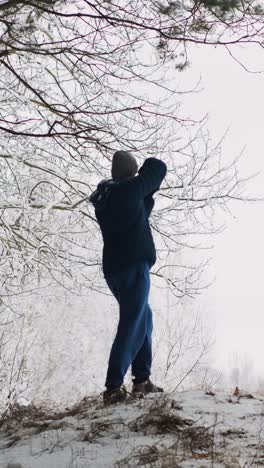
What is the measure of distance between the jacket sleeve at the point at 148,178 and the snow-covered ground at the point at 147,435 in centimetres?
148

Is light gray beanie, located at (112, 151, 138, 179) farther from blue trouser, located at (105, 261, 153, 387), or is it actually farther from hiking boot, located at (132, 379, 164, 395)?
hiking boot, located at (132, 379, 164, 395)

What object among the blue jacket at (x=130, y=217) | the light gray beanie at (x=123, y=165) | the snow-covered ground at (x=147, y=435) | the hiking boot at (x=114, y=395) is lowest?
the snow-covered ground at (x=147, y=435)

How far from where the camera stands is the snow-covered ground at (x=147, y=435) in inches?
117

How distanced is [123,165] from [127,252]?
0.67 metres

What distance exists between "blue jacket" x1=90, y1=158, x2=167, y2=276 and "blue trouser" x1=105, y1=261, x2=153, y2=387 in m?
0.08

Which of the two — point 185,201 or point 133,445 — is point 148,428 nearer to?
point 133,445

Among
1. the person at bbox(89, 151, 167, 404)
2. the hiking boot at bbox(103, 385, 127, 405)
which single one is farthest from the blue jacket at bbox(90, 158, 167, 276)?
the hiking boot at bbox(103, 385, 127, 405)

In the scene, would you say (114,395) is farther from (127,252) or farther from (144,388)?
(127,252)

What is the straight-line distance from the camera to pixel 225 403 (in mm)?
4090

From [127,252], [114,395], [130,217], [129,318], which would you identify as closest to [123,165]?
[130,217]

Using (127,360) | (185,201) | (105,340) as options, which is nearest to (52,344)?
(105,340)

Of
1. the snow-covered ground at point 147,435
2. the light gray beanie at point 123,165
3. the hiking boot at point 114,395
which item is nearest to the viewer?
the snow-covered ground at point 147,435

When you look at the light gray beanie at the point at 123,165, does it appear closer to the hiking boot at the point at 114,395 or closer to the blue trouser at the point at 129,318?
the blue trouser at the point at 129,318

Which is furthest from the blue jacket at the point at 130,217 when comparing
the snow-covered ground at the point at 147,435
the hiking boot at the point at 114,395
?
the snow-covered ground at the point at 147,435
